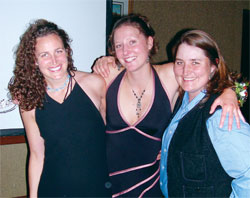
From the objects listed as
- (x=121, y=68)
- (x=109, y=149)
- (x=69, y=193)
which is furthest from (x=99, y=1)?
(x=69, y=193)

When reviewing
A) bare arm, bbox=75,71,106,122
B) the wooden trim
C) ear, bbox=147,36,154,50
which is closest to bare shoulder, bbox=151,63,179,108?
ear, bbox=147,36,154,50

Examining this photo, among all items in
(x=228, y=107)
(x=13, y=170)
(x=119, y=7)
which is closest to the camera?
(x=228, y=107)

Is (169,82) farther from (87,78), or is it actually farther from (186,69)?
(87,78)

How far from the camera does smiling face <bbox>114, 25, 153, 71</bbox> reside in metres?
1.50

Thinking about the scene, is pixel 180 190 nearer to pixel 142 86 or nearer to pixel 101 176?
pixel 101 176

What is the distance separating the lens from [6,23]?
171 cm

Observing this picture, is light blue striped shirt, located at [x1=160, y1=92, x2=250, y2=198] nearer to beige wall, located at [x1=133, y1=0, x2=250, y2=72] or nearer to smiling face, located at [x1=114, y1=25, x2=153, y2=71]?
smiling face, located at [x1=114, y1=25, x2=153, y2=71]

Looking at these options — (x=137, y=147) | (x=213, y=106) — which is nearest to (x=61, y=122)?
(x=137, y=147)

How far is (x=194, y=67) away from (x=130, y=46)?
1.51 ft

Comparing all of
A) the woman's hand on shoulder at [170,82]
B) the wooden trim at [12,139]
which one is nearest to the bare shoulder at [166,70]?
the woman's hand on shoulder at [170,82]

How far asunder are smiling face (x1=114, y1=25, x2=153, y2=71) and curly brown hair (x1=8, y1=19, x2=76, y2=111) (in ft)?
1.12

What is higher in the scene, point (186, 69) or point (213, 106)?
point (186, 69)

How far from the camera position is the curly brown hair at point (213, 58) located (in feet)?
4.03

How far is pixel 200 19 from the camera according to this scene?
110 inches
